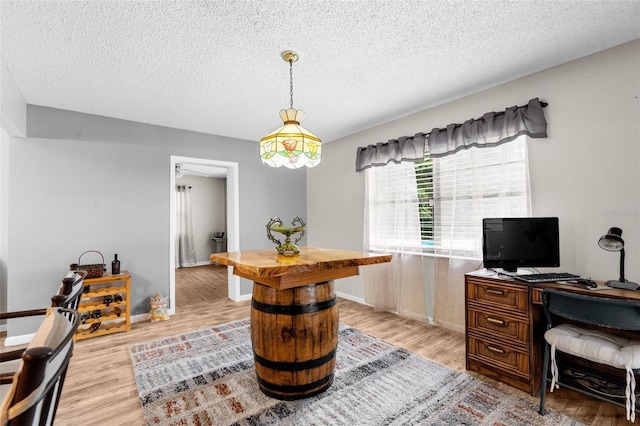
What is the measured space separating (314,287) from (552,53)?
2.53 m

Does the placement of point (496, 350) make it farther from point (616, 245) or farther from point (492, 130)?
point (492, 130)

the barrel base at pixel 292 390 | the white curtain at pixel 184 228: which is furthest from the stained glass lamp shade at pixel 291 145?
the white curtain at pixel 184 228

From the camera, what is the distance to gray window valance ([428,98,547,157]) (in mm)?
2529

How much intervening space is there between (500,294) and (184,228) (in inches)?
281

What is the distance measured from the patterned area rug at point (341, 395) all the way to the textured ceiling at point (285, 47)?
2.46 meters

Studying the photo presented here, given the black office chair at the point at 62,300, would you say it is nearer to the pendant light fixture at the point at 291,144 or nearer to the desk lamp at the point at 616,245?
the pendant light fixture at the point at 291,144

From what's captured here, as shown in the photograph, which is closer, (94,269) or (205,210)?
(94,269)

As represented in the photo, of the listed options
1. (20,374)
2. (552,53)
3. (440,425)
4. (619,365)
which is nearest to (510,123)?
(552,53)

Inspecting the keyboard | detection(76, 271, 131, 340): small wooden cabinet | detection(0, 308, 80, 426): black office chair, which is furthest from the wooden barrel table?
detection(76, 271, 131, 340): small wooden cabinet

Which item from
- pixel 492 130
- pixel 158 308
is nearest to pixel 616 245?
pixel 492 130

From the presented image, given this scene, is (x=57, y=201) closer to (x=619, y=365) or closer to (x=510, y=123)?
(x=510, y=123)

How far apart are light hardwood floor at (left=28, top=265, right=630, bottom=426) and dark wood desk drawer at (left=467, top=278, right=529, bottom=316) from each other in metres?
0.57

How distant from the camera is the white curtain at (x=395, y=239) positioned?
140 inches

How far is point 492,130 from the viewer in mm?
2795
